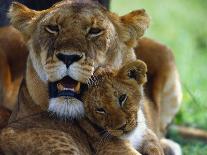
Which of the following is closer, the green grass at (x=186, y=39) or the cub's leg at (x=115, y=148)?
the cub's leg at (x=115, y=148)

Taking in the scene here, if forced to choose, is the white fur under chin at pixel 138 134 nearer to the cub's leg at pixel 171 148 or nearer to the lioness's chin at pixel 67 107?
the lioness's chin at pixel 67 107

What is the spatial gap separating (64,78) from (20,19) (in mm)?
734

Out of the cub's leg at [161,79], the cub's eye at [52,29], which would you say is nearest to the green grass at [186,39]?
the cub's leg at [161,79]

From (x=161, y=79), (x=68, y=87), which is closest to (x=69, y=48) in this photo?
(x=68, y=87)

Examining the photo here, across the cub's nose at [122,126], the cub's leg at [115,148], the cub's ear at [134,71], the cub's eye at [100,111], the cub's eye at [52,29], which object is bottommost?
the cub's leg at [115,148]

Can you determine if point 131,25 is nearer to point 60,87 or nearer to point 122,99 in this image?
point 122,99

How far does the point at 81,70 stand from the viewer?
457 cm

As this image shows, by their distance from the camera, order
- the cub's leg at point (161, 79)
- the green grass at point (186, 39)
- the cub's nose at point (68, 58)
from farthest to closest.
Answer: the green grass at point (186, 39) → the cub's leg at point (161, 79) → the cub's nose at point (68, 58)

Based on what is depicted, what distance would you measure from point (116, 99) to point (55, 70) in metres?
0.36

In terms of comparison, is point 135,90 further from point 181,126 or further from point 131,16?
point 181,126

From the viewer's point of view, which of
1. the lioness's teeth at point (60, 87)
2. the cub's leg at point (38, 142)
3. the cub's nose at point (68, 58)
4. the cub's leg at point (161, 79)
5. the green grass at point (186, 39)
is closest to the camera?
the cub's nose at point (68, 58)

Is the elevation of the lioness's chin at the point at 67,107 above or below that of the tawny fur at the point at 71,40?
below

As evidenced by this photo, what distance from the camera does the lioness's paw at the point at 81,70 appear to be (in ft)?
14.9

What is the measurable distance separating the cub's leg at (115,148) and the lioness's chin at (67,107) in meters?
0.21
